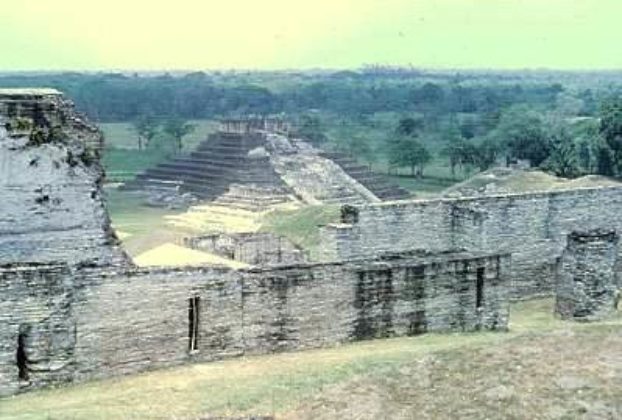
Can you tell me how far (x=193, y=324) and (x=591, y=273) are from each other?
309 inches

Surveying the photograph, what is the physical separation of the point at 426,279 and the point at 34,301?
19.4 ft

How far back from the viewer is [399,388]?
442 inches

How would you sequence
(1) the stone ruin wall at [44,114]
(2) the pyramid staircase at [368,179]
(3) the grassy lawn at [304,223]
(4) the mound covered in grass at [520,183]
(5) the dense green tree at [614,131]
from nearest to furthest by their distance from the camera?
(1) the stone ruin wall at [44,114], (3) the grassy lawn at [304,223], (4) the mound covered in grass at [520,183], (5) the dense green tree at [614,131], (2) the pyramid staircase at [368,179]

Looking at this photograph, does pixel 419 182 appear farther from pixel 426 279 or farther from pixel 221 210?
pixel 426 279

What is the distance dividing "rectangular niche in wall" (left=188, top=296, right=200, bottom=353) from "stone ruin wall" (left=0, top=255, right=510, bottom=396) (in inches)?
1.6

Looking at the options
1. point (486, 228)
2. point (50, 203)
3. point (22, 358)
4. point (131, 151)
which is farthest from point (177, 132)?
point (22, 358)

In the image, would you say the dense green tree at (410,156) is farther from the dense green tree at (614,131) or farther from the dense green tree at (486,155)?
the dense green tree at (614,131)

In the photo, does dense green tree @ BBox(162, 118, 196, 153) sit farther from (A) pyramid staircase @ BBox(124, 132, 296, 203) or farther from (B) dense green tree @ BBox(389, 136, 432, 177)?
(A) pyramid staircase @ BBox(124, 132, 296, 203)

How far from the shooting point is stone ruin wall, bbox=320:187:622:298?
20.2 m

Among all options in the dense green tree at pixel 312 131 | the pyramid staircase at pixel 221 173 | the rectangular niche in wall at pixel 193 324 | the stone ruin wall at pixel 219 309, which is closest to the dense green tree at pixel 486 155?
the dense green tree at pixel 312 131

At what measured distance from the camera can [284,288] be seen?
1477cm

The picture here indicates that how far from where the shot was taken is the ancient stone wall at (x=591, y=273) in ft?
60.8

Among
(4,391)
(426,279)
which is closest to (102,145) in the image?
(4,391)

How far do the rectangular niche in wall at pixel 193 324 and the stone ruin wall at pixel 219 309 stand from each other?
1.6 inches
